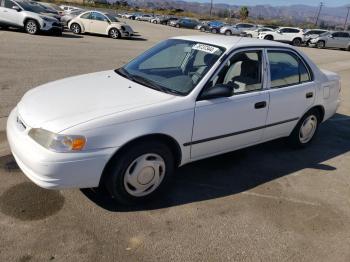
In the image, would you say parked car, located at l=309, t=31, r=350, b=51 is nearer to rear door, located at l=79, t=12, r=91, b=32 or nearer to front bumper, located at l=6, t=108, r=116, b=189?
rear door, located at l=79, t=12, r=91, b=32

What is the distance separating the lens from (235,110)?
4125 mm

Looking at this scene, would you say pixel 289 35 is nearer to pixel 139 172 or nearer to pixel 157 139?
pixel 157 139

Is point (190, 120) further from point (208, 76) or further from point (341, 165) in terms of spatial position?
→ point (341, 165)

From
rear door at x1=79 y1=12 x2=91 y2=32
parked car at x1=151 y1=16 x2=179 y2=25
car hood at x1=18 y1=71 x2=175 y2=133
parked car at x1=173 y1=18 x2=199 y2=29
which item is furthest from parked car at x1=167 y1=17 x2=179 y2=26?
car hood at x1=18 y1=71 x2=175 y2=133

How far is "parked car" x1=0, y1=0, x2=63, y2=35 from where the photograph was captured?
1675 cm

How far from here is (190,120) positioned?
12.3 ft

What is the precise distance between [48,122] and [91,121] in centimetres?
38

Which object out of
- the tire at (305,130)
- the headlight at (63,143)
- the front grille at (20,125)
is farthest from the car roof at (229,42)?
the front grille at (20,125)

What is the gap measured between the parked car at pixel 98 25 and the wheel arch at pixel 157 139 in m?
18.8

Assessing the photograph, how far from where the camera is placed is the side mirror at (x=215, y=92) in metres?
3.86

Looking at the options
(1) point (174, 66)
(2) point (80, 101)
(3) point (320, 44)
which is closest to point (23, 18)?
(1) point (174, 66)

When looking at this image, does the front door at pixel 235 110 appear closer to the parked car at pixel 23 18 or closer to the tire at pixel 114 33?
the parked car at pixel 23 18

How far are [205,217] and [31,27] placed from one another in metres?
16.1

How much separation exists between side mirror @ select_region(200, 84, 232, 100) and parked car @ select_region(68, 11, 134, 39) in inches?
735
